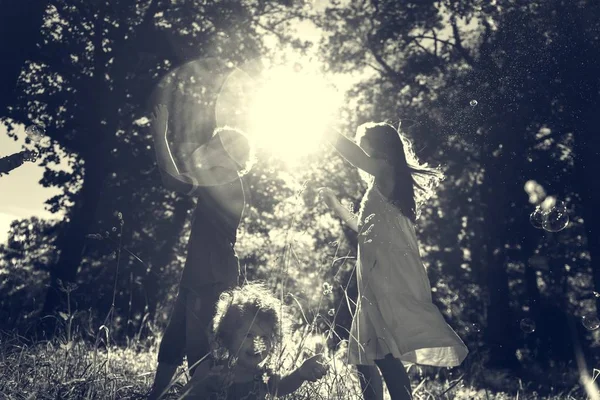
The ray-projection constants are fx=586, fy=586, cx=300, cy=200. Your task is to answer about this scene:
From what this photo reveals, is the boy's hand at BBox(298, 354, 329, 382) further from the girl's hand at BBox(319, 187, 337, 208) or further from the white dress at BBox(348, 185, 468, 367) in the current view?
the girl's hand at BBox(319, 187, 337, 208)

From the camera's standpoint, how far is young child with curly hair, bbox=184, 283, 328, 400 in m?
2.57

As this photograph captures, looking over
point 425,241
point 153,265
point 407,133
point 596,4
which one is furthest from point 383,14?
point 153,265

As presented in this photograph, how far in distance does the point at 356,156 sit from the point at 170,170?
1.15 meters

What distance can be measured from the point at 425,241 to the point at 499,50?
9.90 meters

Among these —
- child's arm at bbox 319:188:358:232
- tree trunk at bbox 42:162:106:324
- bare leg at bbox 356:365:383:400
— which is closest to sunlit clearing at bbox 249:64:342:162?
tree trunk at bbox 42:162:106:324

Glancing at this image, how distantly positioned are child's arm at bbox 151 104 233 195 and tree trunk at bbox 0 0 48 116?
557cm

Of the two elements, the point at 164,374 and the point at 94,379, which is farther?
the point at 164,374

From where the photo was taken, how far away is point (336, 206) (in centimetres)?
414

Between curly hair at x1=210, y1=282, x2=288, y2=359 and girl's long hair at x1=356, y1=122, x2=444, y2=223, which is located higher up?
girl's long hair at x1=356, y1=122, x2=444, y2=223

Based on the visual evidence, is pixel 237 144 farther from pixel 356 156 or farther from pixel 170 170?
pixel 356 156

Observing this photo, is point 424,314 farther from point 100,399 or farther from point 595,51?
point 595,51

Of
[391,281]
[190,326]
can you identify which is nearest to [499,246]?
[391,281]

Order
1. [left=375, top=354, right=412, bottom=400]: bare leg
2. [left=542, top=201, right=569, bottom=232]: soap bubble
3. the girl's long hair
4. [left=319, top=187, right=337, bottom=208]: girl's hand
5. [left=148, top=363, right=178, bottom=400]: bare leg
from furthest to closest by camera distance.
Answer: [left=542, top=201, right=569, bottom=232]: soap bubble
[left=319, top=187, right=337, bottom=208]: girl's hand
the girl's long hair
[left=148, top=363, right=178, bottom=400]: bare leg
[left=375, top=354, right=412, bottom=400]: bare leg

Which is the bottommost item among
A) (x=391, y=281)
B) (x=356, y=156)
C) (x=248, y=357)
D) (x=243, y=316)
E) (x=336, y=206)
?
(x=248, y=357)
